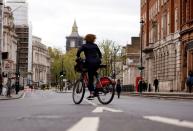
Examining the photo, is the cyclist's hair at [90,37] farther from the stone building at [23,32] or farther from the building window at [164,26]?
the stone building at [23,32]

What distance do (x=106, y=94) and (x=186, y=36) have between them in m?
42.1

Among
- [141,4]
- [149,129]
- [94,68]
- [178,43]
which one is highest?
[141,4]

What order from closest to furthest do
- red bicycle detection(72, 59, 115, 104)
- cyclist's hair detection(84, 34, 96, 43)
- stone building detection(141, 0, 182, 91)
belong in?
1. cyclist's hair detection(84, 34, 96, 43)
2. red bicycle detection(72, 59, 115, 104)
3. stone building detection(141, 0, 182, 91)

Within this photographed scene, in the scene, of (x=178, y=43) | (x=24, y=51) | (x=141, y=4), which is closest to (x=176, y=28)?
(x=178, y=43)

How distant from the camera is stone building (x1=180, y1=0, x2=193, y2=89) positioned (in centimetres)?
5534

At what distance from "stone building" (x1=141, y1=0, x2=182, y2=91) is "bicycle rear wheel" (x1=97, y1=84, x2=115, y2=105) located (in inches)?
1722

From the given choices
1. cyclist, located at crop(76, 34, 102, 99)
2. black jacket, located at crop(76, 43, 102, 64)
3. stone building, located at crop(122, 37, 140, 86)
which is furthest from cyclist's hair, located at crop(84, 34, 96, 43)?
stone building, located at crop(122, 37, 140, 86)

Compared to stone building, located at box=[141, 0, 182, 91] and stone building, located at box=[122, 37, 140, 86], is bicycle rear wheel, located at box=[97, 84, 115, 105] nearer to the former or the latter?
stone building, located at box=[141, 0, 182, 91]

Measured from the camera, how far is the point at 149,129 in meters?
6.73

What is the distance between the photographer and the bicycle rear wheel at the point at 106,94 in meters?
15.3

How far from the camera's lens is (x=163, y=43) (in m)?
69.4

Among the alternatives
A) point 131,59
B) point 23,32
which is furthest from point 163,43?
point 23,32

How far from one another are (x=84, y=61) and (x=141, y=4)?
270 feet

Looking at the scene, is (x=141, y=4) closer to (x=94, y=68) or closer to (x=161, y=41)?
(x=161, y=41)
